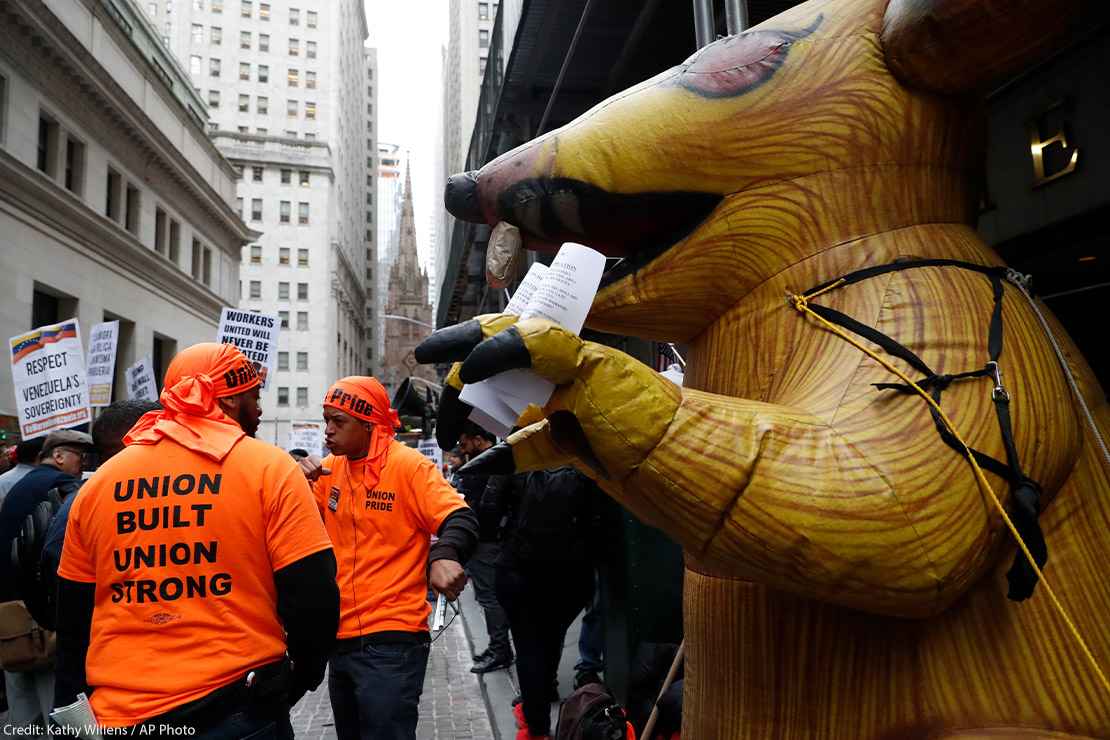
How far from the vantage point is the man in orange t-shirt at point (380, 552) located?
11.1 feet

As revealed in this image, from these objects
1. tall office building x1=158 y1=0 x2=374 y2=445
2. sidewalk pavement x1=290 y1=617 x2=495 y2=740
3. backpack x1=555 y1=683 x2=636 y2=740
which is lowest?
sidewalk pavement x1=290 y1=617 x2=495 y2=740

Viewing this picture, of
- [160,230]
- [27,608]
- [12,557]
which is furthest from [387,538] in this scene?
[160,230]

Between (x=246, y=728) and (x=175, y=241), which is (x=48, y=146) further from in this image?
(x=246, y=728)

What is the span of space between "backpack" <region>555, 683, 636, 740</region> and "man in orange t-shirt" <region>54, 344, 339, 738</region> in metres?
1.27

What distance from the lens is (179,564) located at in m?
2.37

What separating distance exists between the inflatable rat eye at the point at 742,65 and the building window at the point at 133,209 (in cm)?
2539

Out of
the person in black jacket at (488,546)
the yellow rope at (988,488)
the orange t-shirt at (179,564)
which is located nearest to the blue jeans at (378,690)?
the orange t-shirt at (179,564)

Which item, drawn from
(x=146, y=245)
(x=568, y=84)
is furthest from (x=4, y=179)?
(x=568, y=84)

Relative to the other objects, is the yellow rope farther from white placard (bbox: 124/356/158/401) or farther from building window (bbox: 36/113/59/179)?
building window (bbox: 36/113/59/179)

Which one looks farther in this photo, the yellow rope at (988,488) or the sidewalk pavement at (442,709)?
the sidewalk pavement at (442,709)

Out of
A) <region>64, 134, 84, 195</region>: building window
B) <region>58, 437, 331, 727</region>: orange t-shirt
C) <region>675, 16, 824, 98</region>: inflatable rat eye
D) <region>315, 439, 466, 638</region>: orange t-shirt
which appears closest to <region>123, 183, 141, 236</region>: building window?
<region>64, 134, 84, 195</region>: building window

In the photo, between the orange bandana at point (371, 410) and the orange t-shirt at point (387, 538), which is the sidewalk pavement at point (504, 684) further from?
the orange bandana at point (371, 410)

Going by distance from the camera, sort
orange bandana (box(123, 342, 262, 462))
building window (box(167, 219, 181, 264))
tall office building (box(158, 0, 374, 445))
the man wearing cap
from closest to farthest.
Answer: orange bandana (box(123, 342, 262, 462))
the man wearing cap
building window (box(167, 219, 181, 264))
tall office building (box(158, 0, 374, 445))

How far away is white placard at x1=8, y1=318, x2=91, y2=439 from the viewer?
6.63m
